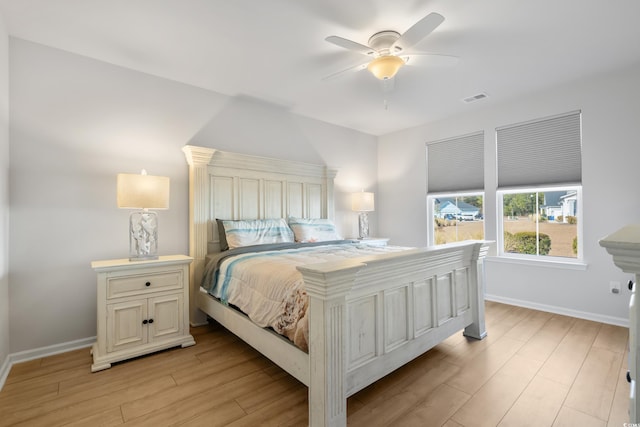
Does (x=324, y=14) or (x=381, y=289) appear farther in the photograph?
(x=324, y=14)

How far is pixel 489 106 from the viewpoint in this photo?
389 centimetres

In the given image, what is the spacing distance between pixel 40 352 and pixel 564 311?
16.7 ft

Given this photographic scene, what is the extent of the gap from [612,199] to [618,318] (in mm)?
1199

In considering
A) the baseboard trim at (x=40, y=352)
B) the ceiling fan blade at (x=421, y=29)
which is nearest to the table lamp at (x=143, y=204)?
the baseboard trim at (x=40, y=352)

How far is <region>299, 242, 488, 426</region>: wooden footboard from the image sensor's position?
1.43 meters

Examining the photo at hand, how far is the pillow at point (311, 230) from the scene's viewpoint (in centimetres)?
354

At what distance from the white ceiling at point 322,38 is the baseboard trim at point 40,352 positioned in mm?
2527

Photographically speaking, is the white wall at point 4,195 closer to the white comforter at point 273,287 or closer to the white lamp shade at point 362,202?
the white comforter at point 273,287

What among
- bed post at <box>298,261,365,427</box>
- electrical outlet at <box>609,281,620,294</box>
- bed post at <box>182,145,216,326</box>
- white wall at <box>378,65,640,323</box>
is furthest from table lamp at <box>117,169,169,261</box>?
electrical outlet at <box>609,281,620,294</box>

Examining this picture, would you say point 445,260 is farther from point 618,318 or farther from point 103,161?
point 103,161

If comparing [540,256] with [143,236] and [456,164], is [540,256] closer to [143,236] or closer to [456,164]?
[456,164]

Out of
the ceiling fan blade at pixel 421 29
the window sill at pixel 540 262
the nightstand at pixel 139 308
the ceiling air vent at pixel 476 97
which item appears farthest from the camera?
the ceiling air vent at pixel 476 97

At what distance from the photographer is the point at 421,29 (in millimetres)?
1899

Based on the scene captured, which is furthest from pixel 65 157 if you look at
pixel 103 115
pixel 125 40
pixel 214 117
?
pixel 214 117
